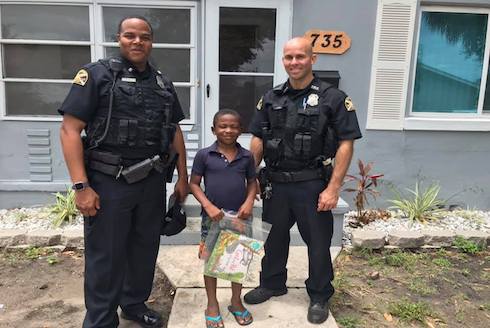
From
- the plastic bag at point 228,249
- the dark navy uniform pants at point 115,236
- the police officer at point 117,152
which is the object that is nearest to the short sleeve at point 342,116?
the plastic bag at point 228,249

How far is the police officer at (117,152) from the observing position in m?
2.29

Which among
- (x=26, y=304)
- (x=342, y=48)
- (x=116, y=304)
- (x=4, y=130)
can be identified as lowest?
Answer: (x=26, y=304)

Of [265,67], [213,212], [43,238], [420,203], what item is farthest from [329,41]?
[43,238]

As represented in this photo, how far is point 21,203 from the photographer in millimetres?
4969

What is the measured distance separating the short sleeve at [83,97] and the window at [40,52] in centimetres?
279

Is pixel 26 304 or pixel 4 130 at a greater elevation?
pixel 4 130

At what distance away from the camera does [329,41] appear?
478cm

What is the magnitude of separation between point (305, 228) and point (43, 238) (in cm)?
260

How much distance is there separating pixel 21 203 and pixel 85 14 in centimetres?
226

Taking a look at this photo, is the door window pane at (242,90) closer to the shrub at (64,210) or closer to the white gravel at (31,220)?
the shrub at (64,210)

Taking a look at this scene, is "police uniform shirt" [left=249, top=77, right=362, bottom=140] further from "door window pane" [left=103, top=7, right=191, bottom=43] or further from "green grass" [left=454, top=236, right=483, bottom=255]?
"door window pane" [left=103, top=7, right=191, bottom=43]

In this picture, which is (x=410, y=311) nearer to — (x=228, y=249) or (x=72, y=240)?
(x=228, y=249)

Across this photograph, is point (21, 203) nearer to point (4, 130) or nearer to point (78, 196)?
point (4, 130)

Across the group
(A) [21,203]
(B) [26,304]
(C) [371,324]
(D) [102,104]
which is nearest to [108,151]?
(D) [102,104]
